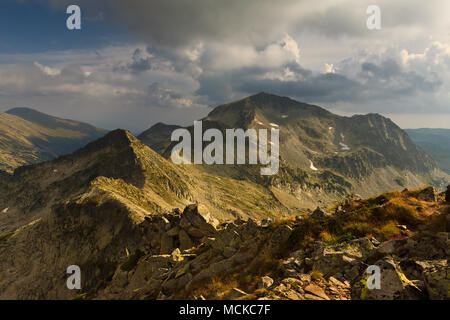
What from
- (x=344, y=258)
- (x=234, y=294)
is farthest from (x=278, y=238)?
(x=234, y=294)

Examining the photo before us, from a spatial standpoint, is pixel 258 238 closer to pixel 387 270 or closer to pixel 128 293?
pixel 387 270

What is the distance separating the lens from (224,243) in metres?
25.3

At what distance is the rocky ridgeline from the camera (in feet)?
36.5

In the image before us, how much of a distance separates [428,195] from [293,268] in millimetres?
14530

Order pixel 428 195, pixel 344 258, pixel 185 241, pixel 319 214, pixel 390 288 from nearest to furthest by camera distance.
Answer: pixel 390 288, pixel 344 258, pixel 428 195, pixel 319 214, pixel 185 241

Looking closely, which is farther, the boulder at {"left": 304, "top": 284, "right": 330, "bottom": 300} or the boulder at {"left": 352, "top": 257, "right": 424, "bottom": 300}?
the boulder at {"left": 304, "top": 284, "right": 330, "bottom": 300}

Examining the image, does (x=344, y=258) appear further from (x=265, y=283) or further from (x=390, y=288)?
(x=265, y=283)

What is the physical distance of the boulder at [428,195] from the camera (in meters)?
19.9

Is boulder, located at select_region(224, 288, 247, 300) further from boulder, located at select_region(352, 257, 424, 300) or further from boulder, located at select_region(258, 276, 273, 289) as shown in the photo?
boulder, located at select_region(352, 257, 424, 300)

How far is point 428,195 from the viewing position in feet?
66.0

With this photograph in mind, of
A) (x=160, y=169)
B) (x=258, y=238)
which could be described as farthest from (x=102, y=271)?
(x=160, y=169)

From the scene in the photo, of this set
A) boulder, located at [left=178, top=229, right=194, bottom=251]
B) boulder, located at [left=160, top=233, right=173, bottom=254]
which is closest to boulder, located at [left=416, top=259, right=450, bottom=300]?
boulder, located at [left=178, top=229, right=194, bottom=251]

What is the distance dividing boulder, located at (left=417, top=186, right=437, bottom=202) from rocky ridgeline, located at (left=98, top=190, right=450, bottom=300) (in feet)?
0.48

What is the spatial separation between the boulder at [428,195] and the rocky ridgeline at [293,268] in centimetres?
15
